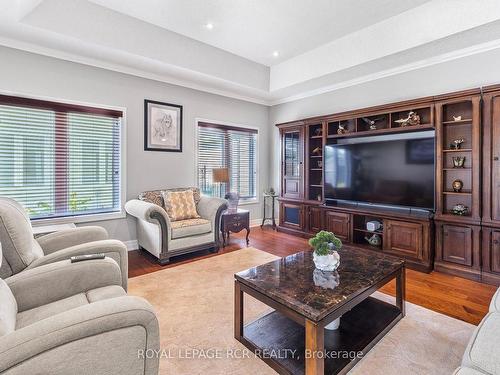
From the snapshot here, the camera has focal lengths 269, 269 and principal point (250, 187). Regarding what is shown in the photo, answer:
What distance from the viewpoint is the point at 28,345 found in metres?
0.91

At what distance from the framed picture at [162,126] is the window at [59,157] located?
1.37 ft

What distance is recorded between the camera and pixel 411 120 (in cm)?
362

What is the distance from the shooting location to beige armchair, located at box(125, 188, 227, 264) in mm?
3393

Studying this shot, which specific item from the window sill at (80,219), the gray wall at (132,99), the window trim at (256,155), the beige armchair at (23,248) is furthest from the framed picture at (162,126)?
the beige armchair at (23,248)

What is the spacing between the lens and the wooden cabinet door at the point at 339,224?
4.10m

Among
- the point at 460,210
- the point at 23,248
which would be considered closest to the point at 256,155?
the point at 460,210

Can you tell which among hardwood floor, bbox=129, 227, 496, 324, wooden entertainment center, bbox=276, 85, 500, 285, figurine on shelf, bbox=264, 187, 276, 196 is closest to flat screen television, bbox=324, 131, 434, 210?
wooden entertainment center, bbox=276, 85, 500, 285

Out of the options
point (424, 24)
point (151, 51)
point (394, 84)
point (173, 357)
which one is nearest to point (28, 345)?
point (173, 357)

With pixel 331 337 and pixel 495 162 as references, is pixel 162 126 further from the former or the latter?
pixel 495 162

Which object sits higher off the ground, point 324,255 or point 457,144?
point 457,144

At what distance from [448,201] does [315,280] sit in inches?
105

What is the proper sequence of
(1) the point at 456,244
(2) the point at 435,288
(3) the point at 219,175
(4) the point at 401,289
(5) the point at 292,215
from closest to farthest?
(4) the point at 401,289
(2) the point at 435,288
(1) the point at 456,244
(3) the point at 219,175
(5) the point at 292,215

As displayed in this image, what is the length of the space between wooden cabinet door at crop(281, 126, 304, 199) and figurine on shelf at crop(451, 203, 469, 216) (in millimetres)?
2248

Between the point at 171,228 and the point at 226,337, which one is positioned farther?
the point at 171,228
